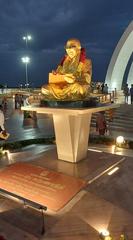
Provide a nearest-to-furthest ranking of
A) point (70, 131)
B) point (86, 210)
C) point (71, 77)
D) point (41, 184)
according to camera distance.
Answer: point (86, 210) < point (41, 184) < point (71, 77) < point (70, 131)

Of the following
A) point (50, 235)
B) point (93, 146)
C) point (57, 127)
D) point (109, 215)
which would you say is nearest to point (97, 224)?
point (109, 215)

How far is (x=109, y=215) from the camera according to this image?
19.6 ft

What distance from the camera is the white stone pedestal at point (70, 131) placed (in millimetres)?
8438

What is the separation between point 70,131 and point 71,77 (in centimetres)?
166

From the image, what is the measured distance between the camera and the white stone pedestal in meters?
8.44

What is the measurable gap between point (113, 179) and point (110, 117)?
28.9 feet

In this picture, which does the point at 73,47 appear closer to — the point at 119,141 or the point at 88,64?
the point at 88,64

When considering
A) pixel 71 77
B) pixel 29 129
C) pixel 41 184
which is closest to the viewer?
pixel 41 184

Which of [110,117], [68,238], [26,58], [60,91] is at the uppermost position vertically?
[26,58]

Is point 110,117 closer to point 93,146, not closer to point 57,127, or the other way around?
point 93,146

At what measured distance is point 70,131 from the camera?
337 inches

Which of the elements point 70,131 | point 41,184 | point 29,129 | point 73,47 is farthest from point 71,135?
point 29,129

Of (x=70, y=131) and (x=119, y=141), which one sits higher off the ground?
(x=70, y=131)

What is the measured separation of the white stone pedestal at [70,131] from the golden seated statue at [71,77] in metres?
0.57
